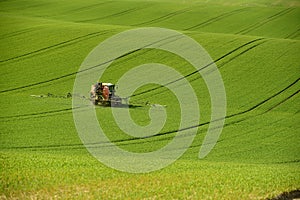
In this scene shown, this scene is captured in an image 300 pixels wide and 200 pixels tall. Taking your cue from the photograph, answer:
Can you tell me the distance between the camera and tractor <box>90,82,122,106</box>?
35.1m

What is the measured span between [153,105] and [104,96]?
3361mm

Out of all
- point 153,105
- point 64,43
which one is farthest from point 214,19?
point 153,105

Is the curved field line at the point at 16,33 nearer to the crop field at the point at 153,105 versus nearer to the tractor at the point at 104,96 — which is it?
the crop field at the point at 153,105

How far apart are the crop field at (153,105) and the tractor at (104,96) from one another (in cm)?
117

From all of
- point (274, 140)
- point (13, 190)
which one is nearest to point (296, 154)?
point (274, 140)

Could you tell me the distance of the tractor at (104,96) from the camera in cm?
3506

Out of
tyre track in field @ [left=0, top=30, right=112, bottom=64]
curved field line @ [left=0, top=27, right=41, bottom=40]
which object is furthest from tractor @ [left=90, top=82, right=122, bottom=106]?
curved field line @ [left=0, top=27, right=41, bottom=40]

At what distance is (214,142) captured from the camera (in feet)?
94.4

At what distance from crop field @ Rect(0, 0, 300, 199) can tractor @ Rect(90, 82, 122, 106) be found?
117cm

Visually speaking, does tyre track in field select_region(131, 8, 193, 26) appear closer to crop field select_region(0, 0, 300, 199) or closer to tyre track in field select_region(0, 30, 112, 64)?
crop field select_region(0, 0, 300, 199)

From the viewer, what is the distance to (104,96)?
115 ft

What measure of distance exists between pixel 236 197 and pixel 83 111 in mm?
18394

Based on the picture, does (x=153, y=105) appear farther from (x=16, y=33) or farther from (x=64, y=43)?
(x=16, y=33)

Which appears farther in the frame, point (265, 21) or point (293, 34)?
point (265, 21)
